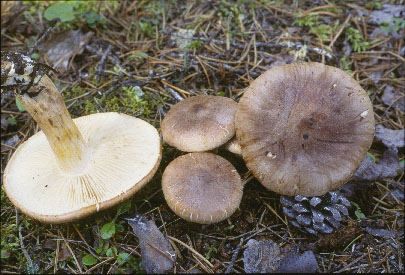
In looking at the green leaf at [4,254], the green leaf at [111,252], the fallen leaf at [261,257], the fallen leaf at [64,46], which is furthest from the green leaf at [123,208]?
the fallen leaf at [64,46]

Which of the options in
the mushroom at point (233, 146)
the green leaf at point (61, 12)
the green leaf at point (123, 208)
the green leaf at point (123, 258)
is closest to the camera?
the green leaf at point (123, 258)

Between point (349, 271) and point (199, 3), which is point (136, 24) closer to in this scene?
point (199, 3)

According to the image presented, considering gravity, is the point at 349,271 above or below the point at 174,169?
below

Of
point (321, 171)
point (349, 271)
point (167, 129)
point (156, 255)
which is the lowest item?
point (349, 271)

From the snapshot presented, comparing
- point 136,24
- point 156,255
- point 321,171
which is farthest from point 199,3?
point 156,255

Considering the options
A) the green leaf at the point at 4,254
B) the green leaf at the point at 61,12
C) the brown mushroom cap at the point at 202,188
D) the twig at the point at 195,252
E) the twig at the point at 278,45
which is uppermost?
the green leaf at the point at 61,12

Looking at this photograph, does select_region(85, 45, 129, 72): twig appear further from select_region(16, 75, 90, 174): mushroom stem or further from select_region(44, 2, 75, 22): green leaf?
select_region(16, 75, 90, 174): mushroom stem

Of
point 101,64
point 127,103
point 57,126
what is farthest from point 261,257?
point 101,64

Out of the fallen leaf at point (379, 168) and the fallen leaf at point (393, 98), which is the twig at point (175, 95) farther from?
the fallen leaf at point (393, 98)
